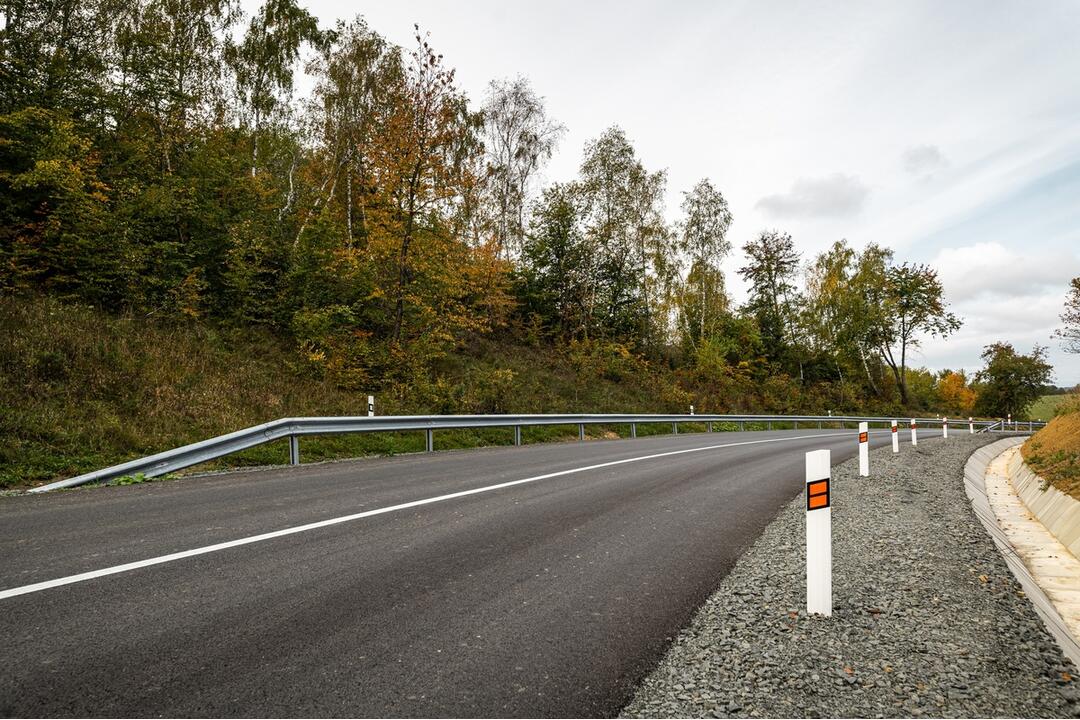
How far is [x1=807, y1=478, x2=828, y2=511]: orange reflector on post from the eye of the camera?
11.2 ft

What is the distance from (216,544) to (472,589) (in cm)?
226

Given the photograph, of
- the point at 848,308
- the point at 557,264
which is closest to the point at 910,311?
the point at 848,308

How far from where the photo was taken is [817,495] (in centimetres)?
344

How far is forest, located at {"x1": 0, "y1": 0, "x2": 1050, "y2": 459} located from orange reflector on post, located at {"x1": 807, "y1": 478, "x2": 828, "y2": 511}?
1218cm

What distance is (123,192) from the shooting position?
15.8 metres

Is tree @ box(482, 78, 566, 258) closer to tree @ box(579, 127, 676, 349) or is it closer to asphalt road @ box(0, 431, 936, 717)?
tree @ box(579, 127, 676, 349)

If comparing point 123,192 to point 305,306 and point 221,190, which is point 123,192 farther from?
point 305,306

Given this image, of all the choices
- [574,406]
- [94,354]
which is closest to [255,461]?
[94,354]

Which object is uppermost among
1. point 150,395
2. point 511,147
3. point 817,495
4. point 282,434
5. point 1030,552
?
point 511,147

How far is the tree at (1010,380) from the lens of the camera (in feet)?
183

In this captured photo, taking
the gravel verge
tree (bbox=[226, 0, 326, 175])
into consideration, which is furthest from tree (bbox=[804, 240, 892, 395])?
the gravel verge

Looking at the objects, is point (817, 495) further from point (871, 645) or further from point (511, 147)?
point (511, 147)

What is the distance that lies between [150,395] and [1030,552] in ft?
45.2

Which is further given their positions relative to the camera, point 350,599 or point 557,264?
point 557,264
